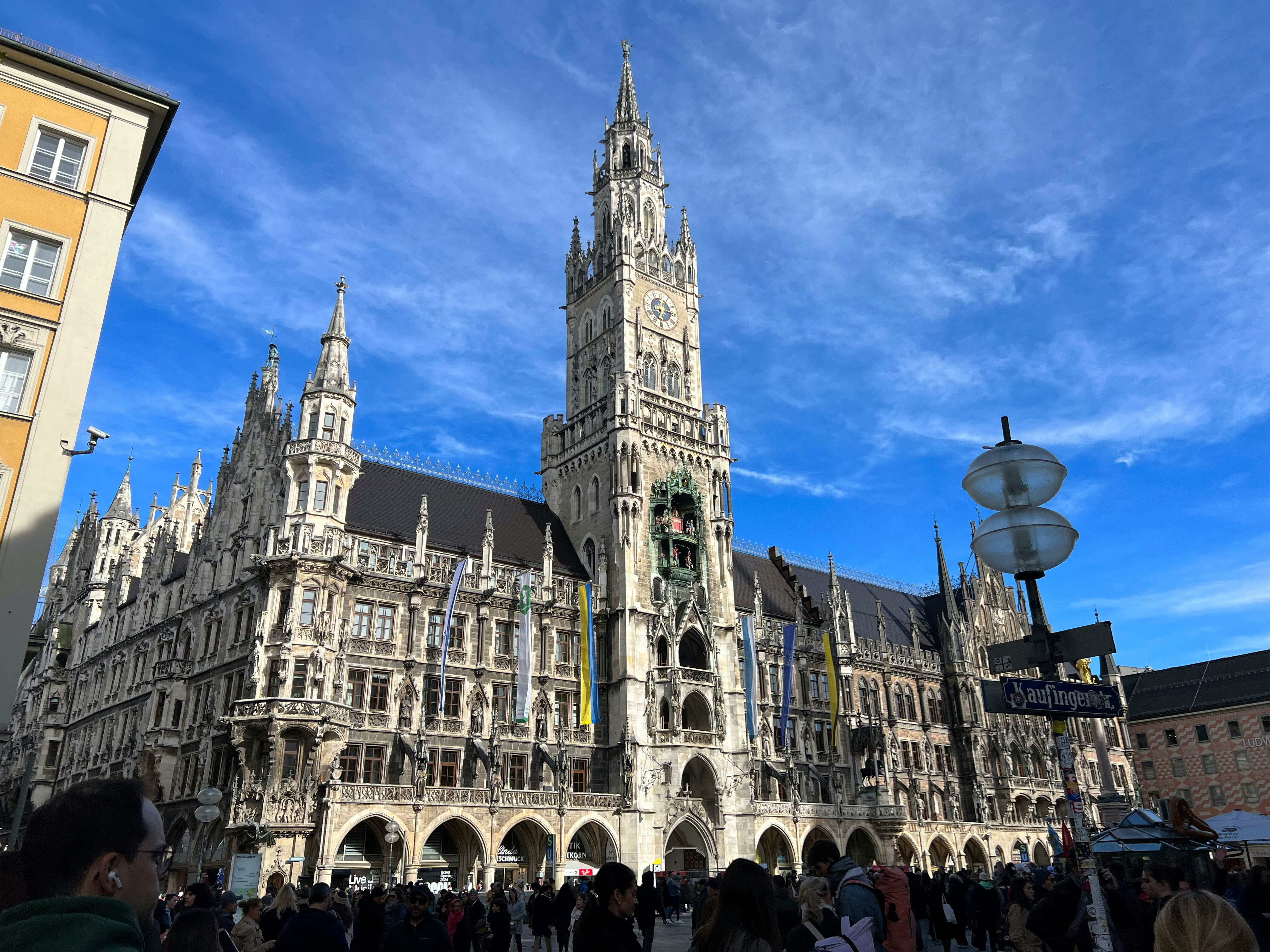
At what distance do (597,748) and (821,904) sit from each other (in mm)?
39174

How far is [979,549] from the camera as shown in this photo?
9289 millimetres

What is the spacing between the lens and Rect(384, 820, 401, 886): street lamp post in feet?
115

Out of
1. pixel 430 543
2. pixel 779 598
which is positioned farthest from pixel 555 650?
pixel 779 598

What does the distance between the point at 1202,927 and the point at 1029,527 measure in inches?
213

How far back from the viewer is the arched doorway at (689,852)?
45531mm

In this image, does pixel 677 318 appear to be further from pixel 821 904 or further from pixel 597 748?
pixel 821 904

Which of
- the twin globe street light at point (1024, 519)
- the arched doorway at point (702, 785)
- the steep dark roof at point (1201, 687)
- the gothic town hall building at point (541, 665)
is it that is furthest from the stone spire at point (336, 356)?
the steep dark roof at point (1201, 687)

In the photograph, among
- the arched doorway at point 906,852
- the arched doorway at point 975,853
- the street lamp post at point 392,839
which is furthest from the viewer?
the arched doorway at point 975,853

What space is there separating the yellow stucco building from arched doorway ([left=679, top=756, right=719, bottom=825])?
3176 cm

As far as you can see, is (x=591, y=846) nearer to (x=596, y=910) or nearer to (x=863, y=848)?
(x=863, y=848)

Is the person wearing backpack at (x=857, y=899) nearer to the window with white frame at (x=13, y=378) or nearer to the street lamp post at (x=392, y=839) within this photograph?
the window with white frame at (x=13, y=378)

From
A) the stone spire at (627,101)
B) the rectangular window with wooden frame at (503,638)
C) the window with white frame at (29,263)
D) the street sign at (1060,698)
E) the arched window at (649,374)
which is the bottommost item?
the street sign at (1060,698)

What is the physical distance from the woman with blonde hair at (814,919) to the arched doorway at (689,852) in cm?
3999

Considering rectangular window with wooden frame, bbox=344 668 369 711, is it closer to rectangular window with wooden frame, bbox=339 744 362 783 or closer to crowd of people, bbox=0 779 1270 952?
rectangular window with wooden frame, bbox=339 744 362 783
